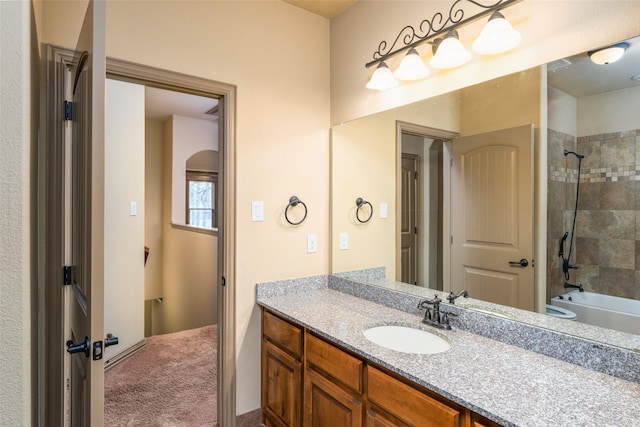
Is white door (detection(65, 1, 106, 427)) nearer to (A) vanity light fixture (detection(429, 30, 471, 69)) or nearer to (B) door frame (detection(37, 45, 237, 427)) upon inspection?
(B) door frame (detection(37, 45, 237, 427))

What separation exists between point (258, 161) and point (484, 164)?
4.20ft

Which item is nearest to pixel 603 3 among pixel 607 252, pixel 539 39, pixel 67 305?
pixel 539 39

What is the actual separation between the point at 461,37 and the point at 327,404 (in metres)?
1.84

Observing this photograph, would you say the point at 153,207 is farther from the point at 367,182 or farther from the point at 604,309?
the point at 604,309

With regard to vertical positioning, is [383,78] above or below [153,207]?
above

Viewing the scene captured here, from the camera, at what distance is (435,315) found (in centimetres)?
172

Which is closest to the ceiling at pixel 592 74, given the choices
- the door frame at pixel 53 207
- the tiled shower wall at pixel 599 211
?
the tiled shower wall at pixel 599 211

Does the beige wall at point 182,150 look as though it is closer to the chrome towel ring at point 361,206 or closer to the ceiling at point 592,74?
the chrome towel ring at point 361,206

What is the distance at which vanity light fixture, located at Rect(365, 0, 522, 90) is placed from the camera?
149 cm

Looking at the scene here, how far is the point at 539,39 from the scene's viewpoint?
144cm

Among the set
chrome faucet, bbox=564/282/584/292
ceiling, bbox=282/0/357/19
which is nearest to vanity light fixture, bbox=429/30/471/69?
ceiling, bbox=282/0/357/19

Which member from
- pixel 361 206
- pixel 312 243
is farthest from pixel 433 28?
pixel 312 243

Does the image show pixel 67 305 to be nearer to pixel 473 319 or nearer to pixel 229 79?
pixel 229 79

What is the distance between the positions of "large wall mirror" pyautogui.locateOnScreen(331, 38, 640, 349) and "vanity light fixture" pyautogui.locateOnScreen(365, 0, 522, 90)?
0.16 m
